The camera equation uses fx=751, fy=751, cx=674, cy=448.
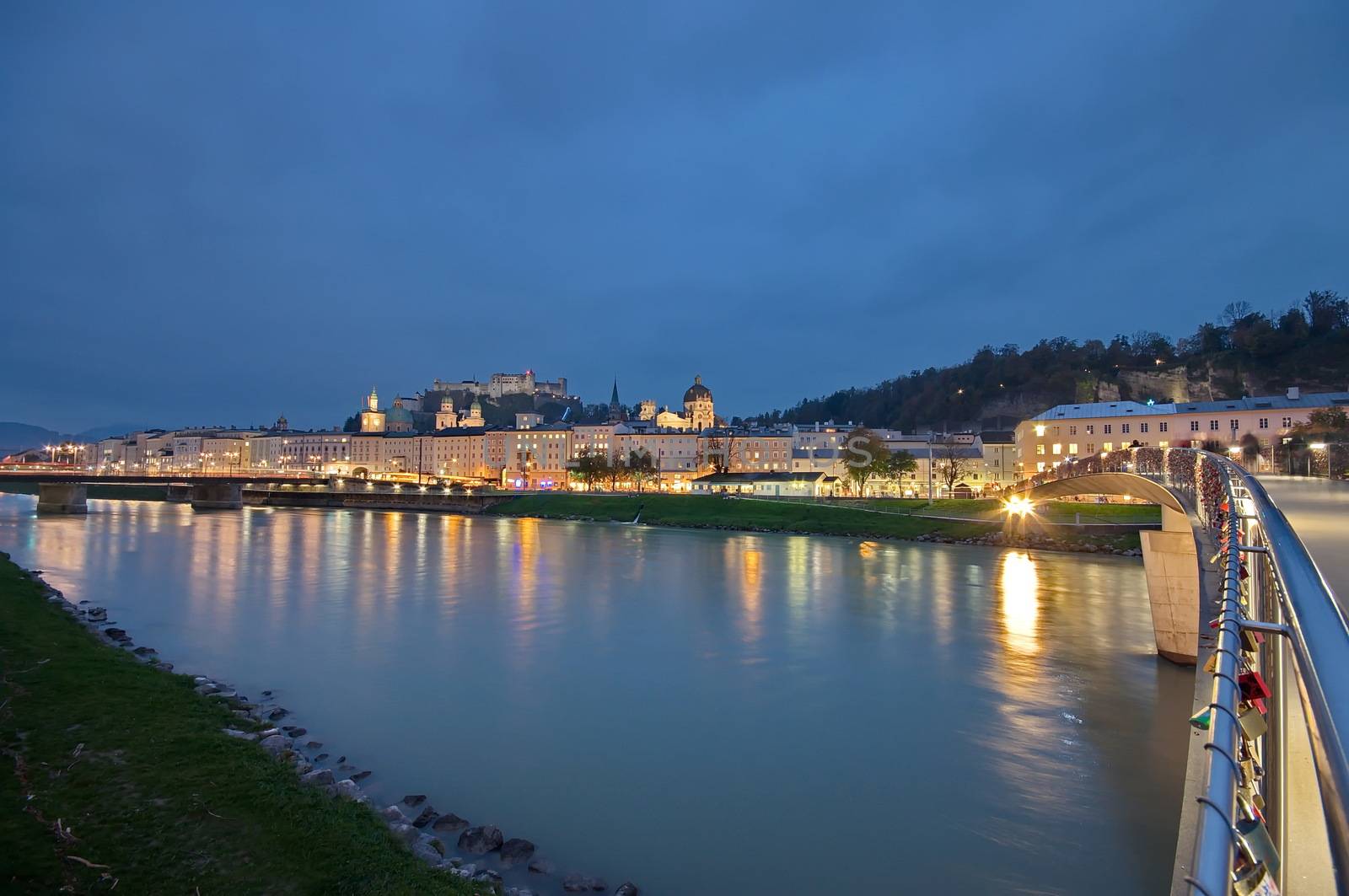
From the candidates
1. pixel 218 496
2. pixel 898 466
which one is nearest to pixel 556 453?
pixel 218 496

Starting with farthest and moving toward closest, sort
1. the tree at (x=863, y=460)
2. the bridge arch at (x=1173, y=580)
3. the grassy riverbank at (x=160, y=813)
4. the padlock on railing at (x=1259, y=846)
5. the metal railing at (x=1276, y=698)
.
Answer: the tree at (x=863, y=460) < the bridge arch at (x=1173, y=580) < the grassy riverbank at (x=160, y=813) < the padlock on railing at (x=1259, y=846) < the metal railing at (x=1276, y=698)

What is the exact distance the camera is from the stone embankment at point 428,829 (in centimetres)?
754

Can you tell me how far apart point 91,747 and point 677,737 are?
7.74 meters

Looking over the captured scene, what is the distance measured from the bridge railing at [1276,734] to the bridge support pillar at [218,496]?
91861mm

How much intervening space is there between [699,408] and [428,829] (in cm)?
12474

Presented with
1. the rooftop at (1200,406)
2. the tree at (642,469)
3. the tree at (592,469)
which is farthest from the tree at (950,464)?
the tree at (592,469)

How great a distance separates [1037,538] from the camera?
4256cm

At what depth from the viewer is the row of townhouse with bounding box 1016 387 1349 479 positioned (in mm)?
57250

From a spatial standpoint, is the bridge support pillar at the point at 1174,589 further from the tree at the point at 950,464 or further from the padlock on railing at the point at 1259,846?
the tree at the point at 950,464

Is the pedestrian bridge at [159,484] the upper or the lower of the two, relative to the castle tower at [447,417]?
lower

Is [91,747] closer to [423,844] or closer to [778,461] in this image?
[423,844]

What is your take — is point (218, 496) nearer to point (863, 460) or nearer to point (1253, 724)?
point (863, 460)

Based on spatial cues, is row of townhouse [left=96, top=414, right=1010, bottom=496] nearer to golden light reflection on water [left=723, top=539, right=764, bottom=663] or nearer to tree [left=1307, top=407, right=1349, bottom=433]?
tree [left=1307, top=407, right=1349, bottom=433]

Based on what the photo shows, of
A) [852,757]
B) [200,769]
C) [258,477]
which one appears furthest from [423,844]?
[258,477]
